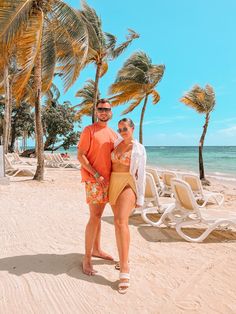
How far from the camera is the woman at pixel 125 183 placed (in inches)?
112

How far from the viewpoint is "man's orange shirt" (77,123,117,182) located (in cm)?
302

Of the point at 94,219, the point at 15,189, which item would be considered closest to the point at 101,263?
the point at 94,219

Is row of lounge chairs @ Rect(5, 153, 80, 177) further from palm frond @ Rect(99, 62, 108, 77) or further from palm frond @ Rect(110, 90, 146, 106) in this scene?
palm frond @ Rect(99, 62, 108, 77)

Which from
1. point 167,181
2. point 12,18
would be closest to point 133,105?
point 12,18

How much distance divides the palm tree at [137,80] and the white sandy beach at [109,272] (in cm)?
1821

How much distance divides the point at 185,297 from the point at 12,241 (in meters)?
2.45

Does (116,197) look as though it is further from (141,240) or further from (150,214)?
(150,214)

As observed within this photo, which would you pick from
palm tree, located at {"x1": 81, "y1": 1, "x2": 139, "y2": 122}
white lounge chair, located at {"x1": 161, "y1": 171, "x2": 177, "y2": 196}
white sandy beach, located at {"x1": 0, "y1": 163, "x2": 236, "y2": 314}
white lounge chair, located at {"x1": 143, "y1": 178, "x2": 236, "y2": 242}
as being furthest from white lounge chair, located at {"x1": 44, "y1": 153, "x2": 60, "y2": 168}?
white lounge chair, located at {"x1": 143, "y1": 178, "x2": 236, "y2": 242}

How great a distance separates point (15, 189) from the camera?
9.11 meters

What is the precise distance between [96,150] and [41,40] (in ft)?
29.2

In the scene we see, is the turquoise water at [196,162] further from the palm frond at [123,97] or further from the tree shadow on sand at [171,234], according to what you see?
the tree shadow on sand at [171,234]

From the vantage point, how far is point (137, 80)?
2256cm

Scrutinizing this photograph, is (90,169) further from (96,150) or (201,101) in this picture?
(201,101)

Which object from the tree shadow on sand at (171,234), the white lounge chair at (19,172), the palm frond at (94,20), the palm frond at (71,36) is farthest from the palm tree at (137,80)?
the tree shadow on sand at (171,234)
